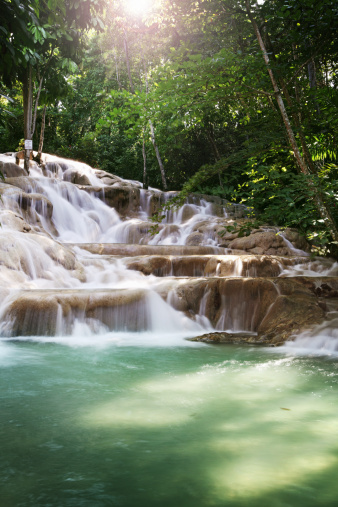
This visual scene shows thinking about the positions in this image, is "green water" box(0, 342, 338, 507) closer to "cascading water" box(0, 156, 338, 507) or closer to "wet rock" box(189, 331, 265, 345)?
"cascading water" box(0, 156, 338, 507)

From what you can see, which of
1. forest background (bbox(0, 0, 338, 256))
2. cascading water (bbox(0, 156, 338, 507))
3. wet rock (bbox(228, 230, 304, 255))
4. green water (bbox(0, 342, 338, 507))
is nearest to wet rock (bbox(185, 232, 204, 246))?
wet rock (bbox(228, 230, 304, 255))

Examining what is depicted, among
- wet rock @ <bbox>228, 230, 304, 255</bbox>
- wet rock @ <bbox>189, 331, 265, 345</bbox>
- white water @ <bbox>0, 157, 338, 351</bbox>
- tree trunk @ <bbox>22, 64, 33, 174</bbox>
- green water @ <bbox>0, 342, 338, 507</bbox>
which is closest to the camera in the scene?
green water @ <bbox>0, 342, 338, 507</bbox>

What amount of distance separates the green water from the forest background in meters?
1.93

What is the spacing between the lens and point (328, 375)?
3.74 m

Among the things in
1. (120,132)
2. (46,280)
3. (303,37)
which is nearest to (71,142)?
(120,132)

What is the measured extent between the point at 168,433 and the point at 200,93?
448 centimetres

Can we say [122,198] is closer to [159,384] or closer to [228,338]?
[228,338]

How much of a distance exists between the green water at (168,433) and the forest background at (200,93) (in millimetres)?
1927

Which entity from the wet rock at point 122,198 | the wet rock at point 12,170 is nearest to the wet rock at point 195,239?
the wet rock at point 122,198

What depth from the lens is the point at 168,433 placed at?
2.39m

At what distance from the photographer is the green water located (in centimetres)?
175

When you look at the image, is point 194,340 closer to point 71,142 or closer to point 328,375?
point 328,375

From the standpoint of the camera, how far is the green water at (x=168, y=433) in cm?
175

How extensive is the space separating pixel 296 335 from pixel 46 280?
449 centimetres
